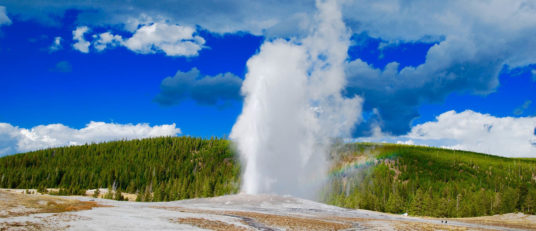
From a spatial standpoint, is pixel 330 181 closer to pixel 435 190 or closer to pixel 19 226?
pixel 435 190

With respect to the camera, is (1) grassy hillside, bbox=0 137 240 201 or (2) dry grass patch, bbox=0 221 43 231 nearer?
(2) dry grass patch, bbox=0 221 43 231

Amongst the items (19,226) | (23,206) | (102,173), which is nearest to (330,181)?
(102,173)

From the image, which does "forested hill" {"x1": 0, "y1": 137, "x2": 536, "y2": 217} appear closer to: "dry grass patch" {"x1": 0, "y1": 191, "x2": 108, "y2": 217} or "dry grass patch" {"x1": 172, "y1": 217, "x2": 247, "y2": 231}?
"dry grass patch" {"x1": 0, "y1": 191, "x2": 108, "y2": 217}

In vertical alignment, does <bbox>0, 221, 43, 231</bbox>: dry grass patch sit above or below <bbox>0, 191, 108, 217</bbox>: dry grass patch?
above

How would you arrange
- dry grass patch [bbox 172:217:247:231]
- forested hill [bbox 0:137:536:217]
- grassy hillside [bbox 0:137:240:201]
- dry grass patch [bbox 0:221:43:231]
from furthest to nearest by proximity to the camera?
grassy hillside [bbox 0:137:240:201], forested hill [bbox 0:137:536:217], dry grass patch [bbox 172:217:247:231], dry grass patch [bbox 0:221:43:231]

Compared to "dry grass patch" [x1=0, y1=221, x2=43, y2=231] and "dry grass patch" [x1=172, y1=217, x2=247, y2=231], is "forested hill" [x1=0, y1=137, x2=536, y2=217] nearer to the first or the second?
"dry grass patch" [x1=172, y1=217, x2=247, y2=231]

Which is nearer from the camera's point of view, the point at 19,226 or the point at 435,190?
the point at 19,226

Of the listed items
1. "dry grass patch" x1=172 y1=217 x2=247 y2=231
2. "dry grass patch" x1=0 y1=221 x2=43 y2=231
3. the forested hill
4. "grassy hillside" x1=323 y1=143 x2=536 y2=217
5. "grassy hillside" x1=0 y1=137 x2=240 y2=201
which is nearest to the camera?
"dry grass patch" x1=0 y1=221 x2=43 y2=231

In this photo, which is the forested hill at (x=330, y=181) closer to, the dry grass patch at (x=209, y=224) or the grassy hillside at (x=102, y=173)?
the grassy hillside at (x=102, y=173)

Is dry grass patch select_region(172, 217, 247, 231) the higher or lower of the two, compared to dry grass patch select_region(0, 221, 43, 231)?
lower

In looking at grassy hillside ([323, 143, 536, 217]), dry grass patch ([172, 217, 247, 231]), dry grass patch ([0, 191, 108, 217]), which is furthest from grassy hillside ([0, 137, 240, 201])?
dry grass patch ([172, 217, 247, 231])

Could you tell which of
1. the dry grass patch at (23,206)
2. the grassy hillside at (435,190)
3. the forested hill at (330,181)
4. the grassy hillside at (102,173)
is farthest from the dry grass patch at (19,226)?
the grassy hillside at (102,173)

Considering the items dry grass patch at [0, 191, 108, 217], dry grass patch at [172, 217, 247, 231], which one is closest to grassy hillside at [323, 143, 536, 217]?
dry grass patch at [172, 217, 247, 231]

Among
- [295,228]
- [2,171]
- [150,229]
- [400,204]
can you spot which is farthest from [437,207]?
[2,171]
